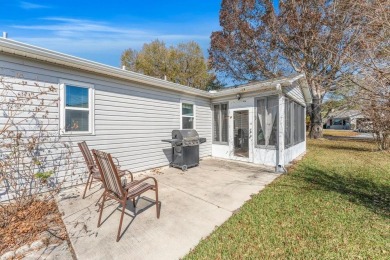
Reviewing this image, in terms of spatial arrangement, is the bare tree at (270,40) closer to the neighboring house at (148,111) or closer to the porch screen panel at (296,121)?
the porch screen panel at (296,121)

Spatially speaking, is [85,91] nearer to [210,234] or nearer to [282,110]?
[210,234]

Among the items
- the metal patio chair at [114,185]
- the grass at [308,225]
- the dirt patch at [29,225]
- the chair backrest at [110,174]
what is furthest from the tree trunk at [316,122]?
the dirt patch at [29,225]

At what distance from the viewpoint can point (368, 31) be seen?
3.32 meters

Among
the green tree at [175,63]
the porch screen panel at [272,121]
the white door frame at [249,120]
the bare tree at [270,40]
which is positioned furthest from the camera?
the green tree at [175,63]

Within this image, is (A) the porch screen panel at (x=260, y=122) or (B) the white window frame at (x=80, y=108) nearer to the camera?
(B) the white window frame at (x=80, y=108)

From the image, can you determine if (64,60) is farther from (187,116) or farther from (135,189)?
(187,116)

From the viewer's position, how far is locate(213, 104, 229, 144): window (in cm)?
823

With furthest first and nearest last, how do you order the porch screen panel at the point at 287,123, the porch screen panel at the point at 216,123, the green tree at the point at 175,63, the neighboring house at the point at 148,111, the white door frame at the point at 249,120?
the green tree at the point at 175,63
the porch screen panel at the point at 216,123
the white door frame at the point at 249,120
the porch screen panel at the point at 287,123
the neighboring house at the point at 148,111

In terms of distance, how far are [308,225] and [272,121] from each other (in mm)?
4172

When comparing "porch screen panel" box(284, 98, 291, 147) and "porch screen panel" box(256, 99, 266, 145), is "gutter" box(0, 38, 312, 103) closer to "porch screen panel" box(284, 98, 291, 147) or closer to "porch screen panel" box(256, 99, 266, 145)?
"porch screen panel" box(256, 99, 266, 145)

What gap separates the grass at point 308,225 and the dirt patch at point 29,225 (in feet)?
7.27

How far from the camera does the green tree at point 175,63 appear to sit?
63.8 feet

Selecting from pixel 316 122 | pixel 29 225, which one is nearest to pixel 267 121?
pixel 29 225

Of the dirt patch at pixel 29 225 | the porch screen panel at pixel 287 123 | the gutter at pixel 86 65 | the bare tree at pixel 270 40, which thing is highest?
the bare tree at pixel 270 40
